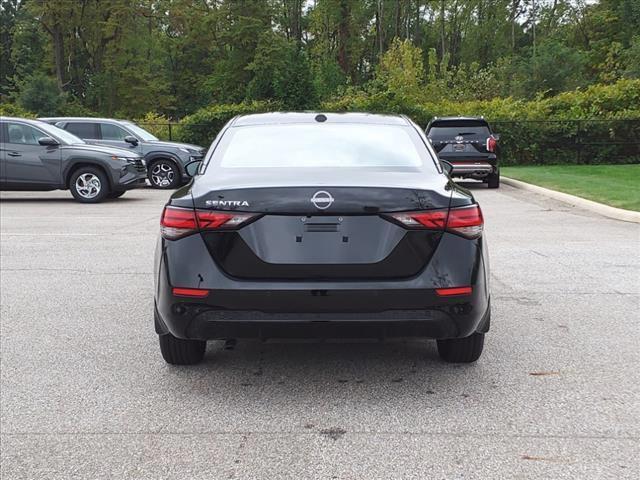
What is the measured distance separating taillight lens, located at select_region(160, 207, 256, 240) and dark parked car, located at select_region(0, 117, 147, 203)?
11817mm

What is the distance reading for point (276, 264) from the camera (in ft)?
11.8

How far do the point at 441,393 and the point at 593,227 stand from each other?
7.62 meters

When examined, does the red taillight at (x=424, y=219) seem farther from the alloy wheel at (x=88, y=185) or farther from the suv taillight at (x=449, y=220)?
the alloy wheel at (x=88, y=185)

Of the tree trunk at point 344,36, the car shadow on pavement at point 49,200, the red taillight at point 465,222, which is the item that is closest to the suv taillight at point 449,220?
the red taillight at point 465,222

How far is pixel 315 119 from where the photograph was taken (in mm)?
4977

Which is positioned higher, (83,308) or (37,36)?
(37,36)

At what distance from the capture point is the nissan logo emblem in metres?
3.59

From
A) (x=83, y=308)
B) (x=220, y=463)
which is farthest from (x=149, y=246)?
(x=220, y=463)

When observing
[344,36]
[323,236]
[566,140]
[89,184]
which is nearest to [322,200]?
[323,236]

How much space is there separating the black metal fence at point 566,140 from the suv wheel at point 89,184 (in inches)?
428

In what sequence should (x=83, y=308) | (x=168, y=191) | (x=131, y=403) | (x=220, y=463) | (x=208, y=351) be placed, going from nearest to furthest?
(x=220, y=463)
(x=131, y=403)
(x=208, y=351)
(x=83, y=308)
(x=168, y=191)

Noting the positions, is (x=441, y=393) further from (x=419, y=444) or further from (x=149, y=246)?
(x=149, y=246)

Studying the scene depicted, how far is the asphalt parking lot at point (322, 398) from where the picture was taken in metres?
3.13

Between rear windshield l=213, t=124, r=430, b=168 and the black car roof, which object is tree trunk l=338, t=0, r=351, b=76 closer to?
the black car roof
